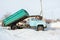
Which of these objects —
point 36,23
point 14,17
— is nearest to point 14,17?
point 14,17

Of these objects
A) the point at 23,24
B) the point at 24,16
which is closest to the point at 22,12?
the point at 24,16

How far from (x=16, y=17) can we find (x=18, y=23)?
86.6 inches

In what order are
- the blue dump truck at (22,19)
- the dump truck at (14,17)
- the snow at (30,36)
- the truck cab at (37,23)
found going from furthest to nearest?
the dump truck at (14,17) → the blue dump truck at (22,19) → the truck cab at (37,23) → the snow at (30,36)

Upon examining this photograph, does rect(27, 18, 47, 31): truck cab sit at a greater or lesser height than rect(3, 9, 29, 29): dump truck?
lesser

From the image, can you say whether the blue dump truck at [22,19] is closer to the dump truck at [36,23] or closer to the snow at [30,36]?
the dump truck at [36,23]

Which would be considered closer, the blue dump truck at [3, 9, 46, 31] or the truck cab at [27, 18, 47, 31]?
the truck cab at [27, 18, 47, 31]

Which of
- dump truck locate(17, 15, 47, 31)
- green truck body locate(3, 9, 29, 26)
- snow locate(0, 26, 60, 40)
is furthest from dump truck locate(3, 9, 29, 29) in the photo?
snow locate(0, 26, 60, 40)

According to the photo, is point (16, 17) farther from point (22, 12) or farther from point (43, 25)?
point (43, 25)

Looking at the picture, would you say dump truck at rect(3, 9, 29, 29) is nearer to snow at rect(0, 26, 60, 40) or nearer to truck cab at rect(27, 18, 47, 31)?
truck cab at rect(27, 18, 47, 31)

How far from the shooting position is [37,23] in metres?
23.2

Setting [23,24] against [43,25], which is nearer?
[43,25]

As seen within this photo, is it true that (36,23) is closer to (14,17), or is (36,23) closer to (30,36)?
(14,17)

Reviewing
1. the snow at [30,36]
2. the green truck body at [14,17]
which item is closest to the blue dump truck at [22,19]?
the green truck body at [14,17]

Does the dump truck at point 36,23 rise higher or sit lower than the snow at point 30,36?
higher
